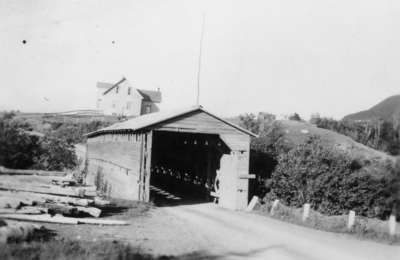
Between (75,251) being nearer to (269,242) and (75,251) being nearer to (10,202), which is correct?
(10,202)

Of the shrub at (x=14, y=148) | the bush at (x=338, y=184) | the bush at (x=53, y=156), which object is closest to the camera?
the bush at (x=338, y=184)

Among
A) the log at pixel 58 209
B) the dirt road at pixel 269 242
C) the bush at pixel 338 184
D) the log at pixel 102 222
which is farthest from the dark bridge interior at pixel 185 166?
the log at pixel 58 209

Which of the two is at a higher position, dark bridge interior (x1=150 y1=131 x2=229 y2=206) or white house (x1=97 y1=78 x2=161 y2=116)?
white house (x1=97 y1=78 x2=161 y2=116)

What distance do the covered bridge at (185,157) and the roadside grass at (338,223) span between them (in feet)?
7.88

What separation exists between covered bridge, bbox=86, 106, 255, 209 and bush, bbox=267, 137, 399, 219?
2657 mm

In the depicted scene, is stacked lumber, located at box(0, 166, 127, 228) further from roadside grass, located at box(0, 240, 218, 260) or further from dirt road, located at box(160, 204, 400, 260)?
dirt road, located at box(160, 204, 400, 260)

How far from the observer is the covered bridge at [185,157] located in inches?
699

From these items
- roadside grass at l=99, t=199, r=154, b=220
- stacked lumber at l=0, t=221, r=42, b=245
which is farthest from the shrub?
stacked lumber at l=0, t=221, r=42, b=245

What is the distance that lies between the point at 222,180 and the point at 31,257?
42.2 feet

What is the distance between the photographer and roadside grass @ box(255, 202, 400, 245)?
44.6 feet

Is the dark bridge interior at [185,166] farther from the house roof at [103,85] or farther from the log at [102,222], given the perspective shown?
the house roof at [103,85]

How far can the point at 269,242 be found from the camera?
1195cm

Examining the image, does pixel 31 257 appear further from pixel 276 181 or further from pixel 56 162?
pixel 56 162

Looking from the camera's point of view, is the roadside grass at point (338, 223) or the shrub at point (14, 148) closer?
the roadside grass at point (338, 223)
